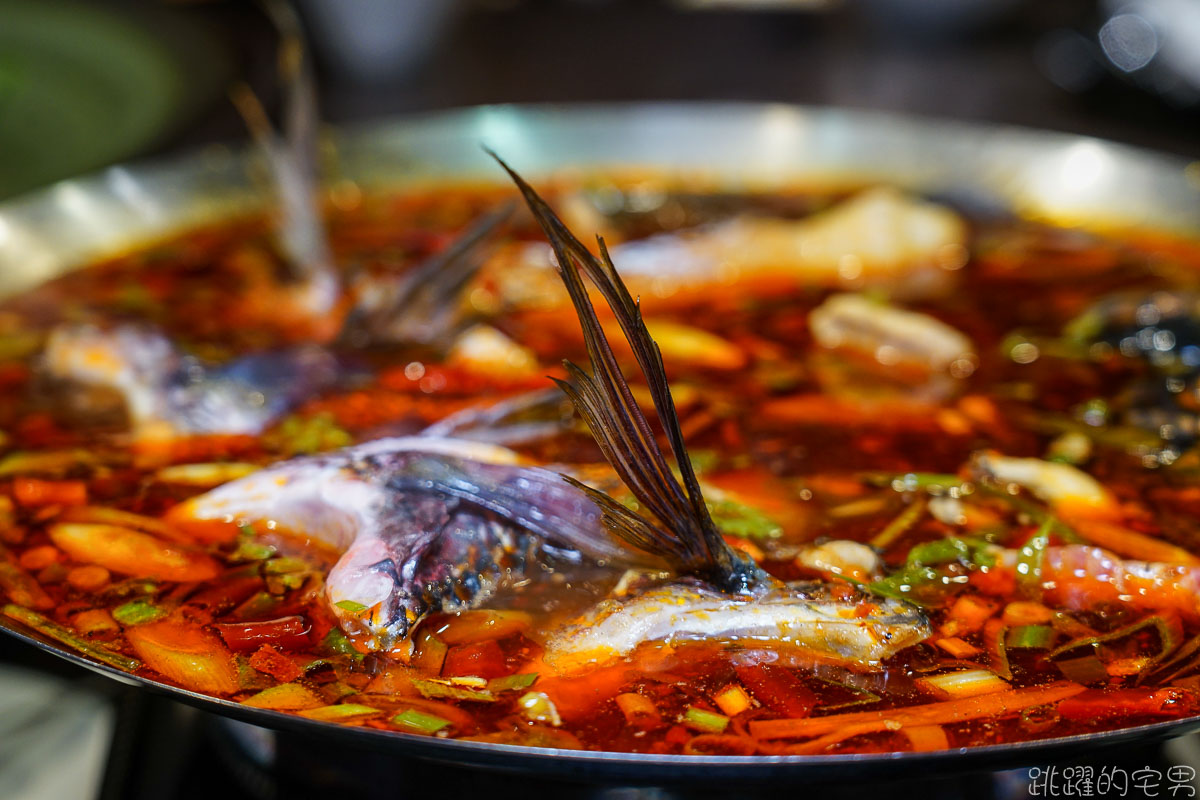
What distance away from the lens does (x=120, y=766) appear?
5.32 feet

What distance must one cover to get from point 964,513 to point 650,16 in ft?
16.0

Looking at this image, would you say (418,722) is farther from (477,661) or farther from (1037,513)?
(1037,513)

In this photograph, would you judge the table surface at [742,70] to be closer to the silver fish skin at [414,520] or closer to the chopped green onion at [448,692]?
the silver fish skin at [414,520]

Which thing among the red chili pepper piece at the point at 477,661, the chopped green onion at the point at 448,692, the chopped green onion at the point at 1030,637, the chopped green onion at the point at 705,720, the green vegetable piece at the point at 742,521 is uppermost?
the green vegetable piece at the point at 742,521

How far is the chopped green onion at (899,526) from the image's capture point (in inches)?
59.8

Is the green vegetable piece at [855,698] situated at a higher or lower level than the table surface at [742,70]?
lower

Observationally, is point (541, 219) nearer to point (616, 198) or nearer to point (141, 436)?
point (141, 436)

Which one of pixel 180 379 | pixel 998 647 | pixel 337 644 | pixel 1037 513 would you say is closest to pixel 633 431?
pixel 337 644

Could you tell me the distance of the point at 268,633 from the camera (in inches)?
50.7

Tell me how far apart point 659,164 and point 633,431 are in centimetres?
200

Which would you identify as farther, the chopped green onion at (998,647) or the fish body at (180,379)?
the fish body at (180,379)

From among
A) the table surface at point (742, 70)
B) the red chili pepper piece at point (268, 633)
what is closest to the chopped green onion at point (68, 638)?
the red chili pepper piece at point (268, 633)

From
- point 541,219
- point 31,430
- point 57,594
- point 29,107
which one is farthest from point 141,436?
point 29,107

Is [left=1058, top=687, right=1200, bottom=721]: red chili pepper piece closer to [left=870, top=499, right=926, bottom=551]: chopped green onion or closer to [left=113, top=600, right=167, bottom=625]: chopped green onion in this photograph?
[left=870, top=499, right=926, bottom=551]: chopped green onion
